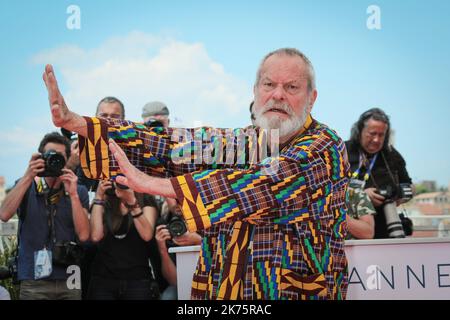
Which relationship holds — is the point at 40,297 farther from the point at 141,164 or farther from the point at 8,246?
the point at 141,164

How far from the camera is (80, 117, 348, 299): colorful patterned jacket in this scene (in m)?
2.02

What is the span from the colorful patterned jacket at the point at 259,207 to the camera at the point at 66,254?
1.74 meters

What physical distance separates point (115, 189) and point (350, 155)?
1.84 m

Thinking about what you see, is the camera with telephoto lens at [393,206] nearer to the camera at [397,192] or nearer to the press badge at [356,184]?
the camera at [397,192]

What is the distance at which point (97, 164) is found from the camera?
2.36 metres

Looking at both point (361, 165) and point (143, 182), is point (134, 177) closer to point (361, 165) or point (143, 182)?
point (143, 182)

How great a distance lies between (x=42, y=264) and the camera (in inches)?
154

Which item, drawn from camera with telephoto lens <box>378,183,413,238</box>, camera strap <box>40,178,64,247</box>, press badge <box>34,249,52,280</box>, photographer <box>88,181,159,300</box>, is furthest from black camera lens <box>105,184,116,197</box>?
camera with telephoto lens <box>378,183,413,238</box>

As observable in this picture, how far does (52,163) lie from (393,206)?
2.45m

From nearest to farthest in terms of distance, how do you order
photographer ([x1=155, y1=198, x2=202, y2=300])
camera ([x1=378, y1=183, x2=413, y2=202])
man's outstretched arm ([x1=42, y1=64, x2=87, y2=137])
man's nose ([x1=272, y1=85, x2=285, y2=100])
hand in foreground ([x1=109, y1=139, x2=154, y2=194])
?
hand in foreground ([x1=109, y1=139, x2=154, y2=194]) < man's outstretched arm ([x1=42, y1=64, x2=87, y2=137]) < man's nose ([x1=272, y1=85, x2=285, y2=100]) < photographer ([x1=155, y1=198, x2=202, y2=300]) < camera ([x1=378, y1=183, x2=413, y2=202])

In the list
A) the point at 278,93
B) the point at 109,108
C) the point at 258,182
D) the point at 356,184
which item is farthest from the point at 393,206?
the point at 258,182

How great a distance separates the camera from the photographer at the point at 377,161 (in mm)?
4395

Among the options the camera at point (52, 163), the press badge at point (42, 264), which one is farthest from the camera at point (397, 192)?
the press badge at point (42, 264)

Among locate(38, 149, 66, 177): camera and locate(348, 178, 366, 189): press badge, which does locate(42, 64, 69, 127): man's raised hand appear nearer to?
locate(38, 149, 66, 177): camera
